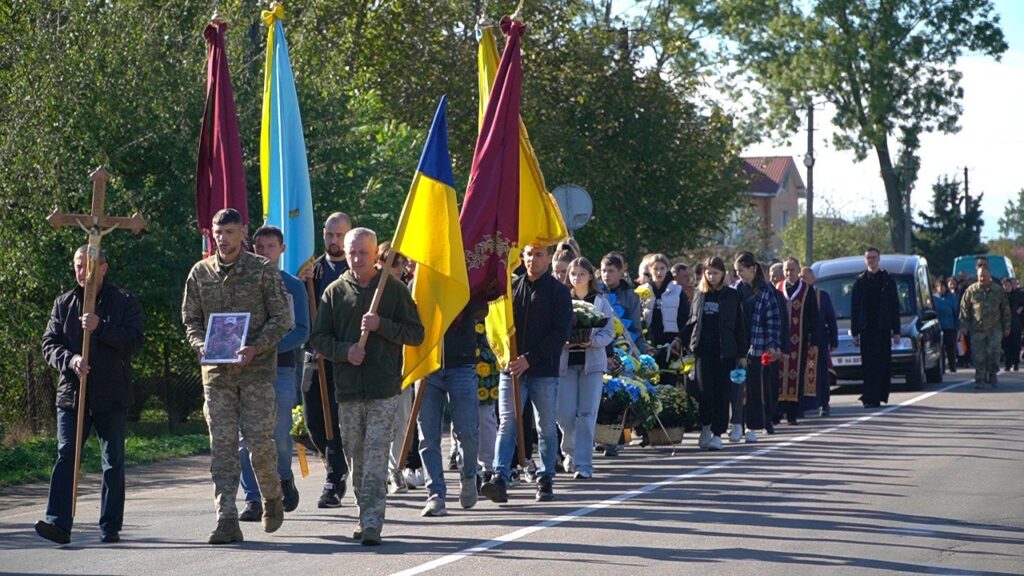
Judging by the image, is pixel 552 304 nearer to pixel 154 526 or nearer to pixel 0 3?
pixel 154 526

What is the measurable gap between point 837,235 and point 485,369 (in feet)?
201

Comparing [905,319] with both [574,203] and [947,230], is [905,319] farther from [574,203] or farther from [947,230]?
[947,230]

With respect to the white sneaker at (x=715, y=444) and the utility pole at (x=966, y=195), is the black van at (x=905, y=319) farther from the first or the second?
the utility pole at (x=966, y=195)

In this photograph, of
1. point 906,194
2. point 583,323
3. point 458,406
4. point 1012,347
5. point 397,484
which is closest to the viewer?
point 458,406

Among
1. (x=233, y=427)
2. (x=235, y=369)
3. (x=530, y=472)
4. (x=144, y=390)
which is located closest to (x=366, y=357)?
(x=235, y=369)

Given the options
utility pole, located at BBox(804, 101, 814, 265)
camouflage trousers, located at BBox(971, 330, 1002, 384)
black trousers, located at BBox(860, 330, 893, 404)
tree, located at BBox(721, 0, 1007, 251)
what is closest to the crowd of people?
black trousers, located at BBox(860, 330, 893, 404)

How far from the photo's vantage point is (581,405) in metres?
14.0

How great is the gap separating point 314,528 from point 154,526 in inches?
48.7

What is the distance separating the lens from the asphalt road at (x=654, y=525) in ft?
30.9

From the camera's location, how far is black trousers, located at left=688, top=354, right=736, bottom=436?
55.8 ft

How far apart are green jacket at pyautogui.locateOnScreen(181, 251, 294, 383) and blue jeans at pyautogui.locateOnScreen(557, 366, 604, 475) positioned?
4.20 meters

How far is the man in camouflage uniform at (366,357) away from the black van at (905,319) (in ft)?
55.0

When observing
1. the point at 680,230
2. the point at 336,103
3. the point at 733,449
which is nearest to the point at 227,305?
the point at 733,449

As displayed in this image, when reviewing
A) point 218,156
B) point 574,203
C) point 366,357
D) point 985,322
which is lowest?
point 366,357
